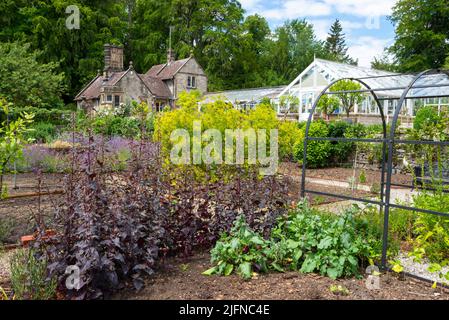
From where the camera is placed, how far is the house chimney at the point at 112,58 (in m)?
30.8

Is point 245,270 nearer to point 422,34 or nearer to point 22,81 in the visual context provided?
point 22,81

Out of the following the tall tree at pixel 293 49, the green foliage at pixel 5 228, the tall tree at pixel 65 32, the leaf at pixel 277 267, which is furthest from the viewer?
the tall tree at pixel 293 49

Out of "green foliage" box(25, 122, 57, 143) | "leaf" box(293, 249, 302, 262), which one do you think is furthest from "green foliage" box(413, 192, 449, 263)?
"green foliage" box(25, 122, 57, 143)

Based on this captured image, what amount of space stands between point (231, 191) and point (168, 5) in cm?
3904

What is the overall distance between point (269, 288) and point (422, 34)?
1412 inches

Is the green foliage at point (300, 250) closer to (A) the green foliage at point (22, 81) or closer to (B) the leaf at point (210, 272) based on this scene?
(B) the leaf at point (210, 272)

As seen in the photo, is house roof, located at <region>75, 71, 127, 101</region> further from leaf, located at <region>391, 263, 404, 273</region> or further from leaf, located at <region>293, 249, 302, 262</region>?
leaf, located at <region>391, 263, 404, 273</region>

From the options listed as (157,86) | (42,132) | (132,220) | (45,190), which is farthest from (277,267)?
(157,86)

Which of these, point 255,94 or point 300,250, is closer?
point 300,250

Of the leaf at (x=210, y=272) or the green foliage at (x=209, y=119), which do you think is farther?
the green foliage at (x=209, y=119)

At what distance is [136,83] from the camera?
1183 inches

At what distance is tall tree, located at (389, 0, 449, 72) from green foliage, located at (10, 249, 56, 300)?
35.3 metres

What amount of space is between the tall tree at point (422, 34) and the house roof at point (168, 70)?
19669mm

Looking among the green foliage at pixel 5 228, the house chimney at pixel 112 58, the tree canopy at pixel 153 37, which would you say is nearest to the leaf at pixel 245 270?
the green foliage at pixel 5 228
